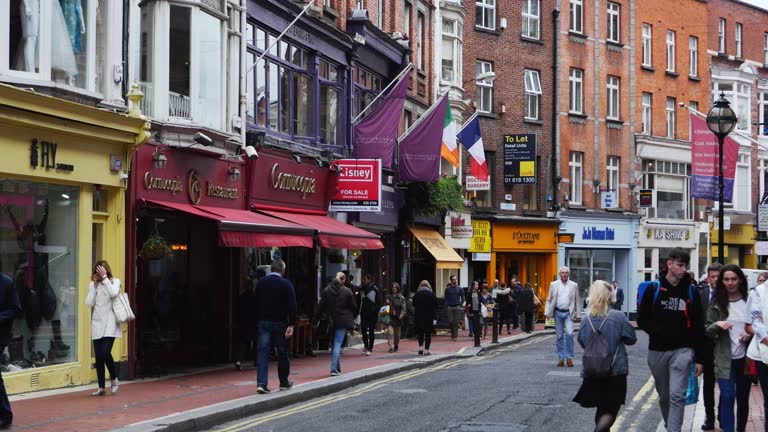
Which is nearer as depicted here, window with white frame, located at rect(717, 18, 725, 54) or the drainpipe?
the drainpipe

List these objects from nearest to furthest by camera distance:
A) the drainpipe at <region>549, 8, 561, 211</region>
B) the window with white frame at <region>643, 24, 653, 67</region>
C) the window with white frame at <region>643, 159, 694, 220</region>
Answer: the drainpipe at <region>549, 8, 561, 211</region> < the window with white frame at <region>643, 159, 694, 220</region> < the window with white frame at <region>643, 24, 653, 67</region>

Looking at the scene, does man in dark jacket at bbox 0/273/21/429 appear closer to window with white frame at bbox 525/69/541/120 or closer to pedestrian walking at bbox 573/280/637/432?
pedestrian walking at bbox 573/280/637/432

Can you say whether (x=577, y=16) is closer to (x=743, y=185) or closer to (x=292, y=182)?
(x=743, y=185)

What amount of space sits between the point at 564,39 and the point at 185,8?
3140 centimetres

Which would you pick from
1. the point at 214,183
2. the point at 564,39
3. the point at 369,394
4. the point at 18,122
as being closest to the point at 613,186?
the point at 564,39

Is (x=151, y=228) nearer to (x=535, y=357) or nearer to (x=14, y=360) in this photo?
(x=14, y=360)

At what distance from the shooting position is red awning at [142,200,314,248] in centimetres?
1934

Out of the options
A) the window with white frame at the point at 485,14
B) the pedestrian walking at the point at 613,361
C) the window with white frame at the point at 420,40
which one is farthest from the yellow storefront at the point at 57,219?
the window with white frame at the point at 485,14

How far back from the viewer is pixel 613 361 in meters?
11.4

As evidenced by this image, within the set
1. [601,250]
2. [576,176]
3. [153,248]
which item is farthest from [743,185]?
[153,248]

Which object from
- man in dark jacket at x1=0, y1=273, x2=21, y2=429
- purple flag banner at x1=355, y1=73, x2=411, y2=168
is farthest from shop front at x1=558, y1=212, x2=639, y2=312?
man in dark jacket at x1=0, y1=273, x2=21, y2=429

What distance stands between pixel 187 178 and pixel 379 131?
9.96m

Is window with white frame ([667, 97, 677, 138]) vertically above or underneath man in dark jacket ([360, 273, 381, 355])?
above

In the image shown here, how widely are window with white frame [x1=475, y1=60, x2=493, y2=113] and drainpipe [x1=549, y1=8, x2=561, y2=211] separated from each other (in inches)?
152
